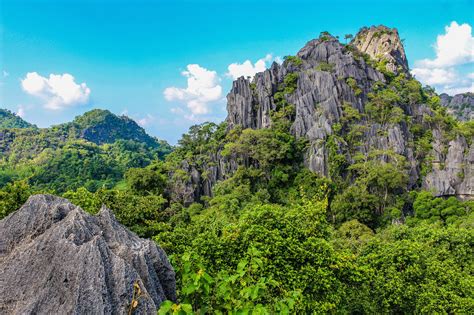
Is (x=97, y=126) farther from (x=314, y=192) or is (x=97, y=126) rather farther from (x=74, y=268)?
(x=74, y=268)

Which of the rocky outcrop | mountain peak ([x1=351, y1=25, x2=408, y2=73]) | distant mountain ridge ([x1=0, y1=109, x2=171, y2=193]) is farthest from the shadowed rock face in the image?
mountain peak ([x1=351, y1=25, x2=408, y2=73])

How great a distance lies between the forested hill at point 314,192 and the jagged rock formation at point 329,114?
5.9 inches

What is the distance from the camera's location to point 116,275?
11.0 ft

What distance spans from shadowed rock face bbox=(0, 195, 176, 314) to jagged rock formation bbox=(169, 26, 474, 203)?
26.5 metres

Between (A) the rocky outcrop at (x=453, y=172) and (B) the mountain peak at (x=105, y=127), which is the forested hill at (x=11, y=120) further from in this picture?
(A) the rocky outcrop at (x=453, y=172)

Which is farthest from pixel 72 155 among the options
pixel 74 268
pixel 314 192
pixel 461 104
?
pixel 461 104

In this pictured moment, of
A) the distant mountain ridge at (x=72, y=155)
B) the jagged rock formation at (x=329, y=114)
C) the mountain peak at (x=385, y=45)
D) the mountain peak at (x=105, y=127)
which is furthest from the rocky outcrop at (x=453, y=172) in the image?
the mountain peak at (x=105, y=127)

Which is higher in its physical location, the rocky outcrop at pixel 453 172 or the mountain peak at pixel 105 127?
the mountain peak at pixel 105 127

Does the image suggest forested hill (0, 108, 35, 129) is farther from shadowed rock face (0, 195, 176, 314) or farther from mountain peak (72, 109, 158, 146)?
shadowed rock face (0, 195, 176, 314)

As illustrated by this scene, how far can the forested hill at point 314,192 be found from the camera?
7.12 meters

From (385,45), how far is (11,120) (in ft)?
348

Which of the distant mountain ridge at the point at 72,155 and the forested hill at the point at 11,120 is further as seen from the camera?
the forested hill at the point at 11,120

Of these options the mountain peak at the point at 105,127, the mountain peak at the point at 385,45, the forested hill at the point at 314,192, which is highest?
the mountain peak at the point at 385,45

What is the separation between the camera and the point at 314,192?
27.4m
